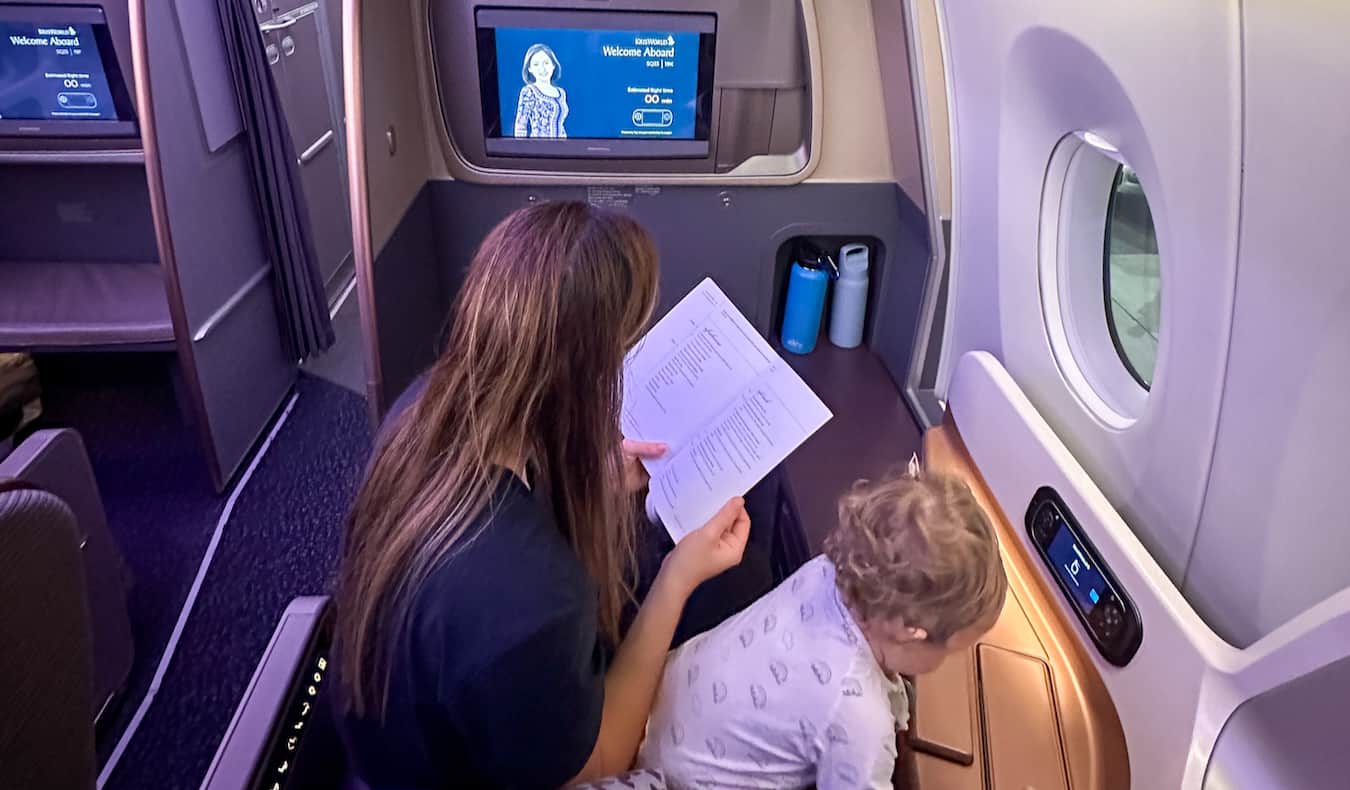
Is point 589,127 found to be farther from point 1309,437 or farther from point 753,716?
point 1309,437

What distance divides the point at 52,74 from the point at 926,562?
253 cm

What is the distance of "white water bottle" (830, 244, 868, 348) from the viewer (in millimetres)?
1719

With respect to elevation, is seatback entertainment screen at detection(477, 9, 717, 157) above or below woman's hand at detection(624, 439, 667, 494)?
above

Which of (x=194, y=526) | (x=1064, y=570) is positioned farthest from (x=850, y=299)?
(x=194, y=526)

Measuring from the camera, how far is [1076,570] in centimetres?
103

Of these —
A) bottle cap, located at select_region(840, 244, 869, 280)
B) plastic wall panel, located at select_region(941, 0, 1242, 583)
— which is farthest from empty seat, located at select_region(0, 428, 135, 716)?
plastic wall panel, located at select_region(941, 0, 1242, 583)

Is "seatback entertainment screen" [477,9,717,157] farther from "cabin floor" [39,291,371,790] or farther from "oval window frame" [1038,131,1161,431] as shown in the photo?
"cabin floor" [39,291,371,790]

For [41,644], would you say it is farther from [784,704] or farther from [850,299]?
[850,299]

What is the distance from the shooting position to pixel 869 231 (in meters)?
1.68

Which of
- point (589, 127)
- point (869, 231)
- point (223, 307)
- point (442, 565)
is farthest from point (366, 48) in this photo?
point (223, 307)

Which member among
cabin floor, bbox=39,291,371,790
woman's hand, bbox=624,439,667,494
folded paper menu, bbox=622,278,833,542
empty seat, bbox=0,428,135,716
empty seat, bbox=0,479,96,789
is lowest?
cabin floor, bbox=39,291,371,790

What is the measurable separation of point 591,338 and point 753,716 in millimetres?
527

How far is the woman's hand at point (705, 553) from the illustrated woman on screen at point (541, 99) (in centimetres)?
72

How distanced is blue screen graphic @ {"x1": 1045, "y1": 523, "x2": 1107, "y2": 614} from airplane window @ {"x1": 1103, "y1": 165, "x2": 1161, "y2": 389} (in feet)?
0.66
